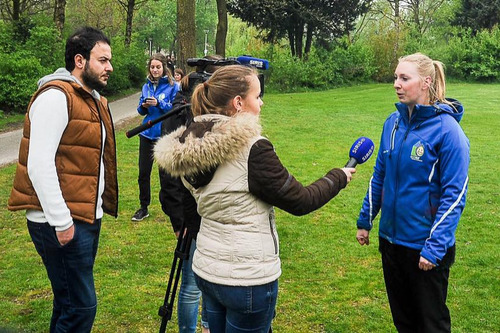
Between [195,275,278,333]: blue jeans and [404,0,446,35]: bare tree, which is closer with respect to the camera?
[195,275,278,333]: blue jeans

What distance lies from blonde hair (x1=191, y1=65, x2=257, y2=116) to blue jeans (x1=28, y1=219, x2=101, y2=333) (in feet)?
3.48

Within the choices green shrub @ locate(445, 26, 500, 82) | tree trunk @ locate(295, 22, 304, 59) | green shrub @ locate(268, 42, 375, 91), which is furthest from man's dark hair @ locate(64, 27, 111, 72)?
green shrub @ locate(445, 26, 500, 82)

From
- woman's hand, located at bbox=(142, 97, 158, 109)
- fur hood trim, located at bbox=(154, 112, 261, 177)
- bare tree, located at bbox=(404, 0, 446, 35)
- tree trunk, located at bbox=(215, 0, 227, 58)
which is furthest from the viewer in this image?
bare tree, located at bbox=(404, 0, 446, 35)

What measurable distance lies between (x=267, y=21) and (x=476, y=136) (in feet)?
60.7

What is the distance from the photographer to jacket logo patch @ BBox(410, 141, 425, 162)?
3066 mm

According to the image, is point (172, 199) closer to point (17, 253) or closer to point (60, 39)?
point (17, 253)

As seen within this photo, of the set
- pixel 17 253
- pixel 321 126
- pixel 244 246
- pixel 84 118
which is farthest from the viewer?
pixel 321 126

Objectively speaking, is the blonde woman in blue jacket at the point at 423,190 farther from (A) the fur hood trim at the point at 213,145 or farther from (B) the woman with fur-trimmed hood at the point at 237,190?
(A) the fur hood trim at the point at 213,145

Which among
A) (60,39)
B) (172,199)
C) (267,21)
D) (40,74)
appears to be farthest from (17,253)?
(267,21)

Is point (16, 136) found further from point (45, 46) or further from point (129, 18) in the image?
point (129, 18)

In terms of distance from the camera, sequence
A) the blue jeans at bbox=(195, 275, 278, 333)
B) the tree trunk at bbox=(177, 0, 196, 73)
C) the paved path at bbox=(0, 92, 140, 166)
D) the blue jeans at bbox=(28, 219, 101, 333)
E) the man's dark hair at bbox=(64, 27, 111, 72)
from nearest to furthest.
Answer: the blue jeans at bbox=(195, 275, 278, 333) → the blue jeans at bbox=(28, 219, 101, 333) → the man's dark hair at bbox=(64, 27, 111, 72) → the paved path at bbox=(0, 92, 140, 166) → the tree trunk at bbox=(177, 0, 196, 73)

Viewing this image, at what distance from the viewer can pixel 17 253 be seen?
584 centimetres

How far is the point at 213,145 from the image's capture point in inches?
91.7

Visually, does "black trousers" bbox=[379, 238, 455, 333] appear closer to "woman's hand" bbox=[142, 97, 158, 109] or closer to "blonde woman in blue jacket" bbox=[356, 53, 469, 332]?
"blonde woman in blue jacket" bbox=[356, 53, 469, 332]
